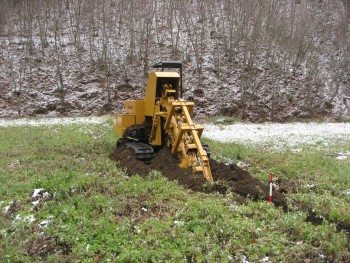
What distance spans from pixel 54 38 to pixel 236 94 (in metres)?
15.9

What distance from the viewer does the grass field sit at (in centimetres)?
464

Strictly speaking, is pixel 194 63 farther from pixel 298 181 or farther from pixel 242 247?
pixel 242 247

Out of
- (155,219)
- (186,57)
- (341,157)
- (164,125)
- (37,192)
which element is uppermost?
(186,57)

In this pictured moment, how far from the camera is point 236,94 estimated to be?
2583 cm

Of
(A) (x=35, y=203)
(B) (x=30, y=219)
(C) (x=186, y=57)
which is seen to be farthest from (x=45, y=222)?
(C) (x=186, y=57)

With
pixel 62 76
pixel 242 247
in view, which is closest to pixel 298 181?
pixel 242 247

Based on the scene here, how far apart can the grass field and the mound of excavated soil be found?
0.32 metres

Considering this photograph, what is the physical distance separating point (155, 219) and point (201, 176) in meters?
2.19

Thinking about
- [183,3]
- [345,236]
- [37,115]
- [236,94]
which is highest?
[183,3]

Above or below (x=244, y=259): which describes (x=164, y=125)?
above

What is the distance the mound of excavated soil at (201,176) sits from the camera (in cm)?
682

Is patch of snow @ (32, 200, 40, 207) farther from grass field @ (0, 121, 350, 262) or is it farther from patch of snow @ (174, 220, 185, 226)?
patch of snow @ (174, 220, 185, 226)

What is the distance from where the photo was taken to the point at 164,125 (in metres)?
9.56

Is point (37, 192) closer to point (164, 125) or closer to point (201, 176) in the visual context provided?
point (201, 176)
